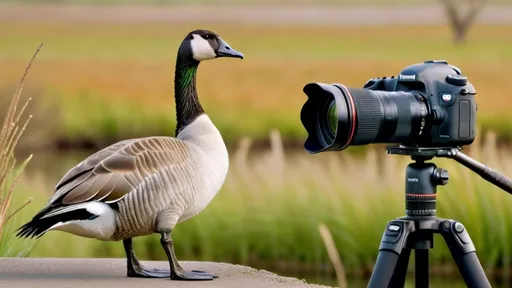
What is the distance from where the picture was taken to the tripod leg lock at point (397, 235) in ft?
15.9

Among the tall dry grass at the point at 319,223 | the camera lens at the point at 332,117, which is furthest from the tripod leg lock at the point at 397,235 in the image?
the tall dry grass at the point at 319,223

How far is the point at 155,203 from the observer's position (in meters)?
5.59

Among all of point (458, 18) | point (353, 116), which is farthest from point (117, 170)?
point (458, 18)

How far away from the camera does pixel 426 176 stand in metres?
4.84

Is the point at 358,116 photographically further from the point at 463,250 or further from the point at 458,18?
the point at 458,18

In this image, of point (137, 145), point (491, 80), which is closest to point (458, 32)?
point (491, 80)

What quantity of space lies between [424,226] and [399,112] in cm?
48

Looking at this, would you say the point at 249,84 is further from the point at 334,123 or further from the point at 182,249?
the point at 334,123

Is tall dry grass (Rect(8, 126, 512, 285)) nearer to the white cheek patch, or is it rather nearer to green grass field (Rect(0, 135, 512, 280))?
green grass field (Rect(0, 135, 512, 280))

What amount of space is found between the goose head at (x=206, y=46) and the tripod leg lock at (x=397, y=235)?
144 cm

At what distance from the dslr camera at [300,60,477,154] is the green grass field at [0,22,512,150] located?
13.3 m

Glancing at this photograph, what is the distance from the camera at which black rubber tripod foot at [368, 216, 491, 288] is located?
4824 millimetres

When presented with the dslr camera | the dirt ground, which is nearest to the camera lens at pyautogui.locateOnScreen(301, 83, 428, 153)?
the dslr camera

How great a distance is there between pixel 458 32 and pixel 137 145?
45558 millimetres
